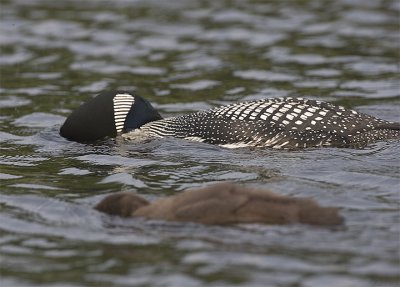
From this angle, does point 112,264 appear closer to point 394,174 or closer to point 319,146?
point 394,174

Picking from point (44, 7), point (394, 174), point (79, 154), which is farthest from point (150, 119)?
point (44, 7)

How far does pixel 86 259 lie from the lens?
623cm

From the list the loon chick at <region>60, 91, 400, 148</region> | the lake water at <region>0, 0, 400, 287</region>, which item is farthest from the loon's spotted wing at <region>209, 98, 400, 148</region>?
the lake water at <region>0, 0, 400, 287</region>

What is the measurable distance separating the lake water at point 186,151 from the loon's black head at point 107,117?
117mm

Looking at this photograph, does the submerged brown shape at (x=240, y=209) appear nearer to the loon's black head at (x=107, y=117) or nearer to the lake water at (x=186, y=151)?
the lake water at (x=186, y=151)

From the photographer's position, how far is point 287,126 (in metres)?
9.17

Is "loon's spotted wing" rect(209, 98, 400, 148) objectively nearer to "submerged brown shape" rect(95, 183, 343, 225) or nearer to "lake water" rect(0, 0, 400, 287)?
"lake water" rect(0, 0, 400, 287)

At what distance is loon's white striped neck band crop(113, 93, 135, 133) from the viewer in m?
10.0

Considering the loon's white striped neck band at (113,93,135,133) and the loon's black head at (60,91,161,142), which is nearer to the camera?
the loon's black head at (60,91,161,142)

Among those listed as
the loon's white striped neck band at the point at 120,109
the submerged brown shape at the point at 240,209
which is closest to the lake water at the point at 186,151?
the submerged brown shape at the point at 240,209

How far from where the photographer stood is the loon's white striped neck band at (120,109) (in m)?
10.0

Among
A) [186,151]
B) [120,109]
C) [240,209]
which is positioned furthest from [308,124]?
[240,209]

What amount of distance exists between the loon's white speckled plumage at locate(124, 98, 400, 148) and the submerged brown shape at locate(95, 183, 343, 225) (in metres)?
2.39

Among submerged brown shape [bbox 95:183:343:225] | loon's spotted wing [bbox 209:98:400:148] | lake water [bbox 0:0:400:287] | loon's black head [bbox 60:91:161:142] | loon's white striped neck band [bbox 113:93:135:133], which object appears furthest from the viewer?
loon's white striped neck band [bbox 113:93:135:133]
